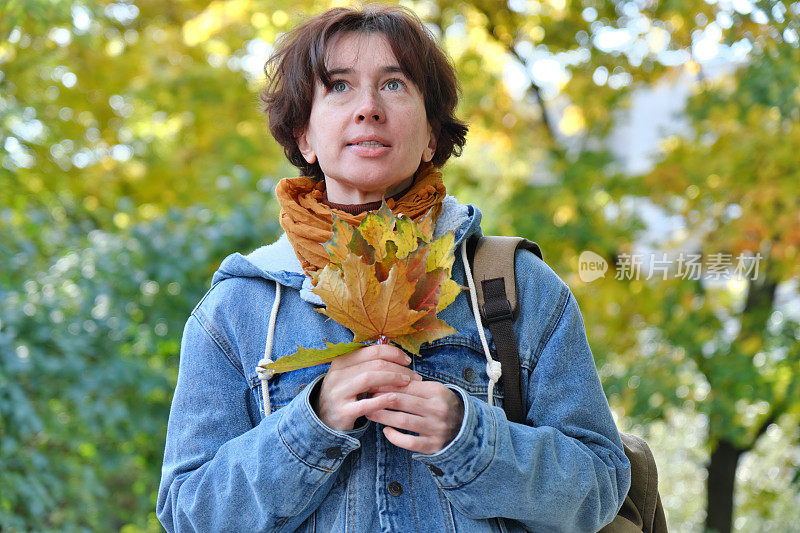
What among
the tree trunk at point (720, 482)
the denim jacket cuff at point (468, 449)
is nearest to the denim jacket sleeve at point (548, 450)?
the denim jacket cuff at point (468, 449)

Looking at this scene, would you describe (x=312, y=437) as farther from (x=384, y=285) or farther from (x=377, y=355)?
(x=384, y=285)

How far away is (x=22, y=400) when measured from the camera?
317cm

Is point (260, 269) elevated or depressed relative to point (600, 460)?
elevated

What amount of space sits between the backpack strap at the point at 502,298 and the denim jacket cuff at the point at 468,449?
15cm

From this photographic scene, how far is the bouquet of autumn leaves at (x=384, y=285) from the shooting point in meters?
1.12

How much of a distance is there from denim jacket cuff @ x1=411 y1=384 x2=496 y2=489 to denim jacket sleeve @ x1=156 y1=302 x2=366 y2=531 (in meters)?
0.14

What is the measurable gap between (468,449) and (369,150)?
Answer: 1.73 ft

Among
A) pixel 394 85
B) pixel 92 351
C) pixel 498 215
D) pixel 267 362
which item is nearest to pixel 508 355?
pixel 267 362

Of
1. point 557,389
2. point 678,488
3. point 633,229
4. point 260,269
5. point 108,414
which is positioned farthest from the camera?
point 678,488

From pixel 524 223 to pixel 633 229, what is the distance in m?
0.63

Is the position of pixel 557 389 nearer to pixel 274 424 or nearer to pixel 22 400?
pixel 274 424

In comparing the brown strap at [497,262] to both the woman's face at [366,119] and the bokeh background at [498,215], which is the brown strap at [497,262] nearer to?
the woman's face at [366,119]

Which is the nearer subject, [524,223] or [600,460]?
[600,460]

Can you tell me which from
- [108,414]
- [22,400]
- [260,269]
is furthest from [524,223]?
[260,269]
